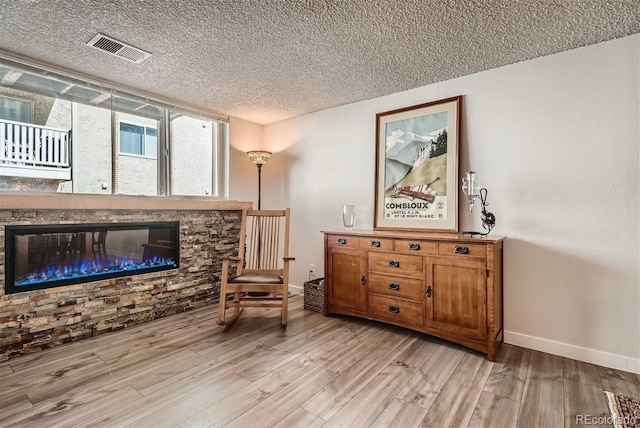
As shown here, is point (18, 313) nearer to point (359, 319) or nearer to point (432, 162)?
point (359, 319)

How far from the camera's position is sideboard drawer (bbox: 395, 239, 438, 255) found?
8.79ft

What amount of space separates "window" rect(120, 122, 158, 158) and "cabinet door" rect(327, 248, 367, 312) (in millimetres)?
2241

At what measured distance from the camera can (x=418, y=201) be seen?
3168 millimetres

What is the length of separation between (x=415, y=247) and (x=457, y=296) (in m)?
0.50

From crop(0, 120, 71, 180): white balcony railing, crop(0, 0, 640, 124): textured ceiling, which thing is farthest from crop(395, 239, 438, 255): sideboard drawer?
crop(0, 120, 71, 180): white balcony railing

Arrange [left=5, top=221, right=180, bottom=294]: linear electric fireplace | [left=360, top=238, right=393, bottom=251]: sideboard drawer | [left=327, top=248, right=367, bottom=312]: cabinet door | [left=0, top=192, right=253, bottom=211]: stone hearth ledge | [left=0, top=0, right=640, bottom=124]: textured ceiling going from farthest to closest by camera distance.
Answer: [left=327, top=248, right=367, bottom=312]: cabinet door → [left=360, top=238, right=393, bottom=251]: sideboard drawer → [left=5, top=221, right=180, bottom=294]: linear electric fireplace → [left=0, top=192, right=253, bottom=211]: stone hearth ledge → [left=0, top=0, right=640, bottom=124]: textured ceiling

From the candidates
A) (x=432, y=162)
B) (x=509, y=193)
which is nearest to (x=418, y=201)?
(x=432, y=162)

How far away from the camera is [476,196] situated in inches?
111

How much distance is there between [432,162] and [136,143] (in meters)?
3.03

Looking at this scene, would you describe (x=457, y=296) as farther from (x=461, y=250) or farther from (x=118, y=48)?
(x=118, y=48)

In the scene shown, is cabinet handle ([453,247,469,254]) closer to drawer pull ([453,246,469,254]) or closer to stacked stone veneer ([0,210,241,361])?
drawer pull ([453,246,469,254])

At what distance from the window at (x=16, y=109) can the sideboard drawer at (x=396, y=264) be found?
318cm

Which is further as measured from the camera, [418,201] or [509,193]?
[418,201]

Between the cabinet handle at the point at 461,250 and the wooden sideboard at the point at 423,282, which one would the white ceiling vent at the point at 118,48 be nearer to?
the wooden sideboard at the point at 423,282
